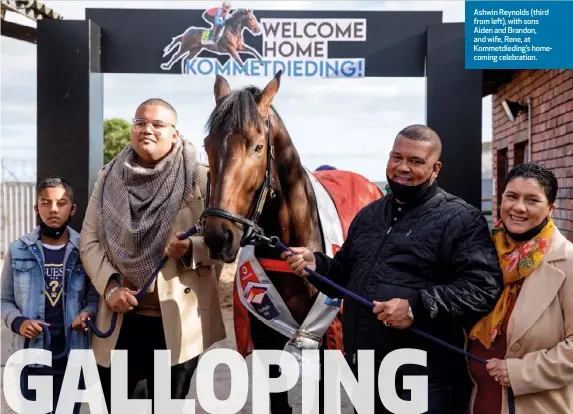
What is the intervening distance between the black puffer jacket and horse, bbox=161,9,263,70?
2883 millimetres

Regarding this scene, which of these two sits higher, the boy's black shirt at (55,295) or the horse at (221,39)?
the horse at (221,39)

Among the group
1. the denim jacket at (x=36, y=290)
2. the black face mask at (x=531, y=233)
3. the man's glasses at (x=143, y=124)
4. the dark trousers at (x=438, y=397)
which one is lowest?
the dark trousers at (x=438, y=397)

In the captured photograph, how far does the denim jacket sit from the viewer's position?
9.55 feet

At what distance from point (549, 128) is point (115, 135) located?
73.5 feet

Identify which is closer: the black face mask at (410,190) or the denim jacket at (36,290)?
the black face mask at (410,190)

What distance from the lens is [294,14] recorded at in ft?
15.5

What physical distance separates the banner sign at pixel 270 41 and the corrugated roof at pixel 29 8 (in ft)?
10.5

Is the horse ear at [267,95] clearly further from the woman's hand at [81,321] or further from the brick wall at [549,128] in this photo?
the brick wall at [549,128]

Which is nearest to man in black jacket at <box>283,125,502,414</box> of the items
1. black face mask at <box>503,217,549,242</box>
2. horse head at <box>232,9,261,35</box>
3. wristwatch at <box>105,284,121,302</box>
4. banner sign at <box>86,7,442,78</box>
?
black face mask at <box>503,217,549,242</box>

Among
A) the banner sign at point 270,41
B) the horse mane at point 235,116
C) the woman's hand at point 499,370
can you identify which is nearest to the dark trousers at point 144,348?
the horse mane at point 235,116

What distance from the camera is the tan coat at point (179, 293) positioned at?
9.04 feet

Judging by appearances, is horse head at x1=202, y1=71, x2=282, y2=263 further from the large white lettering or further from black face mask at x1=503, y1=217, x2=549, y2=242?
black face mask at x1=503, y1=217, x2=549, y2=242

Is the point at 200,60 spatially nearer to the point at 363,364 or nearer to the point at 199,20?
the point at 199,20
